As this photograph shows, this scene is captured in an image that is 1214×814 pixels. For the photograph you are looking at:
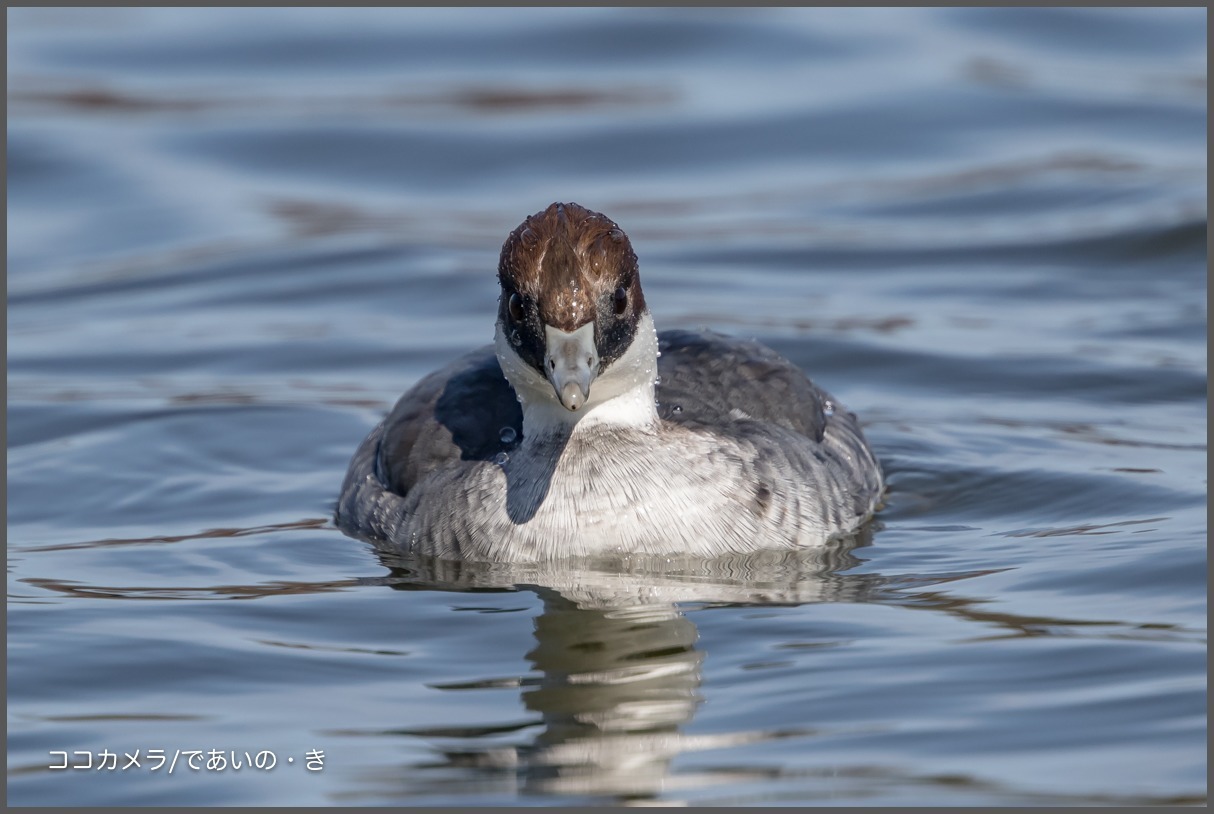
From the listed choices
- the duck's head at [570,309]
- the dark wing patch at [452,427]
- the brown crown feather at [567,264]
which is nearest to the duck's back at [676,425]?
the dark wing patch at [452,427]

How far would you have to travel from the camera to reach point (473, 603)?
8.93m

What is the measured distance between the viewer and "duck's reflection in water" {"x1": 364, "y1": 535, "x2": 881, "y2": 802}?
6.98 meters

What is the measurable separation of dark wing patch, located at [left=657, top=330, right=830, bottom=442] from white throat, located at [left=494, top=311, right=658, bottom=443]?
0.44 m

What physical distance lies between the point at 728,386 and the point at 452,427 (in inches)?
57.2

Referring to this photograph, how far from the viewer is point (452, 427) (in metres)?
9.98

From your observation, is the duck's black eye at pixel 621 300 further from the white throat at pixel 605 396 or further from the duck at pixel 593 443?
the white throat at pixel 605 396

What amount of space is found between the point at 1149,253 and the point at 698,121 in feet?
18.4

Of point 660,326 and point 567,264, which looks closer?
point 567,264

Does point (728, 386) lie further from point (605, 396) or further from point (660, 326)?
point (660, 326)

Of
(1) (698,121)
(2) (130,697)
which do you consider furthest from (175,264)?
(2) (130,697)

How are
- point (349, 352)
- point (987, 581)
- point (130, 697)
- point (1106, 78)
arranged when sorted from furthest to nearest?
point (1106, 78), point (349, 352), point (987, 581), point (130, 697)

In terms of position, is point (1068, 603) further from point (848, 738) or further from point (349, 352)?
point (349, 352)

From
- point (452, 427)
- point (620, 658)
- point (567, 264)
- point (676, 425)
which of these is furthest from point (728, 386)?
point (620, 658)

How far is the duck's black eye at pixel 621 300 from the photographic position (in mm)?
8859
